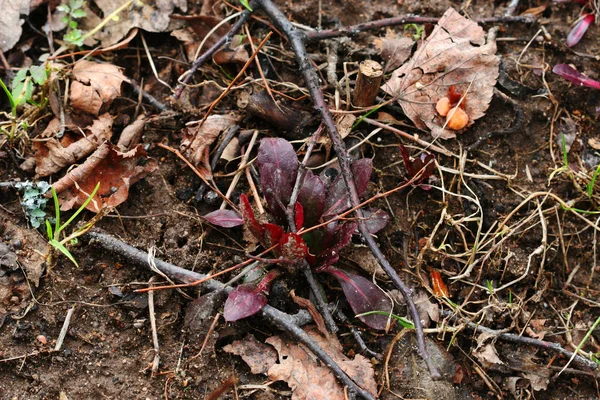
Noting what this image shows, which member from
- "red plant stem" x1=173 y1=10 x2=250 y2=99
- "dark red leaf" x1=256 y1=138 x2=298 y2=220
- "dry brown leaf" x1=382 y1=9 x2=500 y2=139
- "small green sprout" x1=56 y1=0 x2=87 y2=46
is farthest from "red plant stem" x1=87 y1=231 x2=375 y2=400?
"dry brown leaf" x1=382 y1=9 x2=500 y2=139

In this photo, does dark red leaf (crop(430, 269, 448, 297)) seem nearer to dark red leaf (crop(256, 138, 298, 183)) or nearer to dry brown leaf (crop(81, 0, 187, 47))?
dark red leaf (crop(256, 138, 298, 183))

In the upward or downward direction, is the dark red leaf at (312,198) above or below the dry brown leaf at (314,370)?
above

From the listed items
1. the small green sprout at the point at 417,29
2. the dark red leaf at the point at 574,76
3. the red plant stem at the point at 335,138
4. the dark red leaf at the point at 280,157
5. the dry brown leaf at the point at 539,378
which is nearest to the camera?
the red plant stem at the point at 335,138

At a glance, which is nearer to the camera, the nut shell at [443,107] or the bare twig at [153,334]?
the bare twig at [153,334]

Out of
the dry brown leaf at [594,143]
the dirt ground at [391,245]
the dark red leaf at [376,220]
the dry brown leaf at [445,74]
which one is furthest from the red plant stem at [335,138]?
the dry brown leaf at [594,143]

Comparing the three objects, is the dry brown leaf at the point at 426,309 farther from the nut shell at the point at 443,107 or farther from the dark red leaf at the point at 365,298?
the nut shell at the point at 443,107

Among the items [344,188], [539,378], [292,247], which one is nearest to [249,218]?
[292,247]
